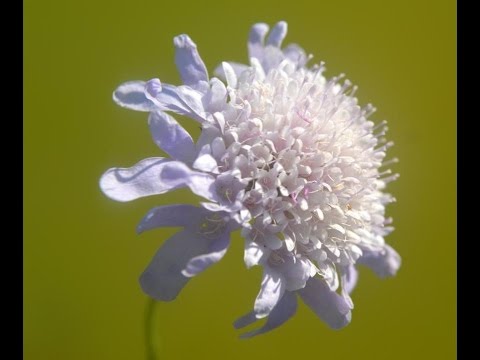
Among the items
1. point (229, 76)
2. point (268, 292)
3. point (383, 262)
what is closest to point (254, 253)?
point (268, 292)

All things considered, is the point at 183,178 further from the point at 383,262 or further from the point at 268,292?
the point at 383,262

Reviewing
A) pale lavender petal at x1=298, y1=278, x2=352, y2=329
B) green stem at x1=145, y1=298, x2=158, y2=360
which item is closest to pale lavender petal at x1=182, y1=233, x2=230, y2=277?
pale lavender petal at x1=298, y1=278, x2=352, y2=329

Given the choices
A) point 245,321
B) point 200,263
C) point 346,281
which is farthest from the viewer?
point 346,281

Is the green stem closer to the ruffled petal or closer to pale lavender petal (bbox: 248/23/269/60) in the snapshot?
the ruffled petal

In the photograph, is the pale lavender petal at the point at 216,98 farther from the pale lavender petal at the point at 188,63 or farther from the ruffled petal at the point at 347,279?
the ruffled petal at the point at 347,279

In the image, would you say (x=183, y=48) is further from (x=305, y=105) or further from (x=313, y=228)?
(x=313, y=228)

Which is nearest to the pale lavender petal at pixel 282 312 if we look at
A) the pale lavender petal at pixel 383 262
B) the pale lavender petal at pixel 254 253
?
the pale lavender petal at pixel 254 253

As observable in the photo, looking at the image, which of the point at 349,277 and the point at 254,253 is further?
the point at 349,277
